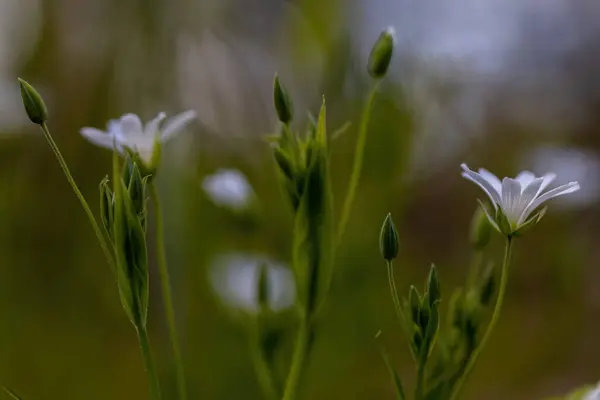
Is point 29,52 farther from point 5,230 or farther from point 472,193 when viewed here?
point 472,193

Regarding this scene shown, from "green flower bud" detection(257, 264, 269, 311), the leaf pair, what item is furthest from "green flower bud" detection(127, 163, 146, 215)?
"green flower bud" detection(257, 264, 269, 311)

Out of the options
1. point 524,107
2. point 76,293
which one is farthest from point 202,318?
point 524,107

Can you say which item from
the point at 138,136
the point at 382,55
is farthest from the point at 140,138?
the point at 382,55

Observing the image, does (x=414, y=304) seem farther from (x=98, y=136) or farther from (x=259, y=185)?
(x=259, y=185)

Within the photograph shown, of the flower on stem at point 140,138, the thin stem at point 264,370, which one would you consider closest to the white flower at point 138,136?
the flower on stem at point 140,138

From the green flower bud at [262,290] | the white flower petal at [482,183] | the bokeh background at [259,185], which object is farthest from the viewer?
the bokeh background at [259,185]

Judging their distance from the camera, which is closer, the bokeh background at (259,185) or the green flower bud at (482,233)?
the green flower bud at (482,233)

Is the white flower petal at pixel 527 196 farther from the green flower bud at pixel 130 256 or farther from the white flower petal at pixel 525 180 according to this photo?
the green flower bud at pixel 130 256

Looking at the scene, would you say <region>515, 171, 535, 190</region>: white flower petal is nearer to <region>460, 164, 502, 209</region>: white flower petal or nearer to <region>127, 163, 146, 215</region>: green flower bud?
<region>460, 164, 502, 209</region>: white flower petal
